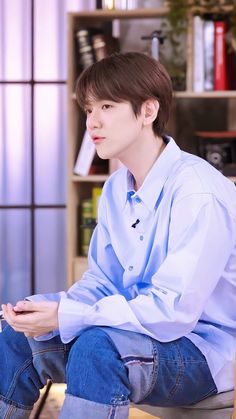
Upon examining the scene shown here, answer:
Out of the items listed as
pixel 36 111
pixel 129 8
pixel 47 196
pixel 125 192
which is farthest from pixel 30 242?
pixel 125 192

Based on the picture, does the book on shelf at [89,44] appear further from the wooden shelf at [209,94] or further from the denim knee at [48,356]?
the denim knee at [48,356]

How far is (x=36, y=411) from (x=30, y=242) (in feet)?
4.93

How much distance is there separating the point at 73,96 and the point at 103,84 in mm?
1659

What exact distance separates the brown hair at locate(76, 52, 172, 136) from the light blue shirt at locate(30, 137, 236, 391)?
4.7 inches

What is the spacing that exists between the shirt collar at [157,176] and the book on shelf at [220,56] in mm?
1555

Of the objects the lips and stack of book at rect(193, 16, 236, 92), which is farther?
stack of book at rect(193, 16, 236, 92)

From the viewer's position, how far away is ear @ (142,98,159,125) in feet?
5.55

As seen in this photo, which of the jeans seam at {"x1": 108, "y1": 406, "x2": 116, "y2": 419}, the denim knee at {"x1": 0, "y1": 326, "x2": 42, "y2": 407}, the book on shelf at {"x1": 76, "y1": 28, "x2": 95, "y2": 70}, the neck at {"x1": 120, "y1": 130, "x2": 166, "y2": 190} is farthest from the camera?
the book on shelf at {"x1": 76, "y1": 28, "x2": 95, "y2": 70}

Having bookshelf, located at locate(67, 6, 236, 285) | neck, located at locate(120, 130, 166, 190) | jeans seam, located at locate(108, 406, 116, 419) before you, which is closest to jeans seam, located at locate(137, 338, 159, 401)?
jeans seam, located at locate(108, 406, 116, 419)

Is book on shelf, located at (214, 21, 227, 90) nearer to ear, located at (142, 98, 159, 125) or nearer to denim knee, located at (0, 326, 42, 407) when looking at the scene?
ear, located at (142, 98, 159, 125)

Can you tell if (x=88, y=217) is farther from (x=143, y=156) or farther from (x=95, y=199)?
(x=143, y=156)

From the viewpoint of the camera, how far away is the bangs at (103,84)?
1641 mm

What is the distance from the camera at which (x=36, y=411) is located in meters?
2.49

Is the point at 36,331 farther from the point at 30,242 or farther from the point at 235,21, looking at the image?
the point at 30,242
